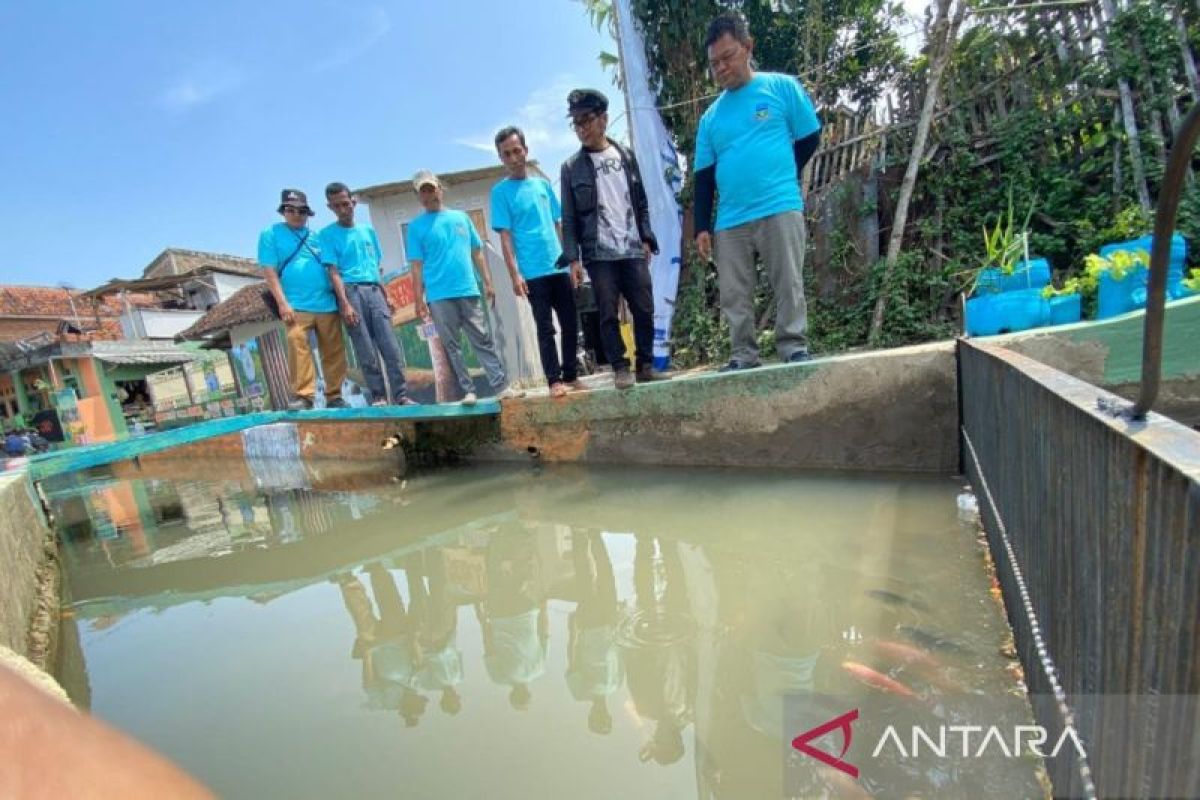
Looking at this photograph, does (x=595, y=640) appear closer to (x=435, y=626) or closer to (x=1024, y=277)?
(x=435, y=626)

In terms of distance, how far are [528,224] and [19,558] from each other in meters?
2.99

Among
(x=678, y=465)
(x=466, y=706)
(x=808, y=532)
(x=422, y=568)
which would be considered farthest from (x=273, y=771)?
(x=678, y=465)

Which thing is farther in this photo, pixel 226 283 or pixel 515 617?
pixel 226 283

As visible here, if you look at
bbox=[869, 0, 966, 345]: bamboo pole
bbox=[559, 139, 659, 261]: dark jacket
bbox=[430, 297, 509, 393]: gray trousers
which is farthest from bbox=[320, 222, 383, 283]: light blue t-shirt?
bbox=[869, 0, 966, 345]: bamboo pole

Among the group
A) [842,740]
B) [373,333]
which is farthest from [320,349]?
[842,740]

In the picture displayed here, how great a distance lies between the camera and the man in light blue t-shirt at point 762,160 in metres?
3.12

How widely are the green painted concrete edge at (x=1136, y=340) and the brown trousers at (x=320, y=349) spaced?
4.43 m

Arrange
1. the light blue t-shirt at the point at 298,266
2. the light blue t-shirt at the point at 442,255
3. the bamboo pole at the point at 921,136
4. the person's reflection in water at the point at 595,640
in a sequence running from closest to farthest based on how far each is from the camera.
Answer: the person's reflection in water at the point at 595,640 < the light blue t-shirt at the point at 442,255 < the light blue t-shirt at the point at 298,266 < the bamboo pole at the point at 921,136

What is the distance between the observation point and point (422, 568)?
2451 mm

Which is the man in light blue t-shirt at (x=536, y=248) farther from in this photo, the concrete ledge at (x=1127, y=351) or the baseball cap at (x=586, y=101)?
the concrete ledge at (x=1127, y=351)

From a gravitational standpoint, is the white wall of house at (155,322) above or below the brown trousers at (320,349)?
above

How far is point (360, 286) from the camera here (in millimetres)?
4516

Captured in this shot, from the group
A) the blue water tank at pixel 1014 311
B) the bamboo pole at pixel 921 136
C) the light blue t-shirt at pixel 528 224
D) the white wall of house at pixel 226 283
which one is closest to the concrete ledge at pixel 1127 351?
the blue water tank at pixel 1014 311

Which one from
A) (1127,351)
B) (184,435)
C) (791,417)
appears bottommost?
Result: (791,417)
